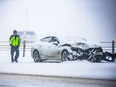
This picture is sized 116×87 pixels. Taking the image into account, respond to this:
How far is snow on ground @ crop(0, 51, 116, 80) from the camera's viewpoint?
7.62 metres

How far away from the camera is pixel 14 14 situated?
28.7ft

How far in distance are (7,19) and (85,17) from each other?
2.46 meters

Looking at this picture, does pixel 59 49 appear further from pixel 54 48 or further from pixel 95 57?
pixel 95 57

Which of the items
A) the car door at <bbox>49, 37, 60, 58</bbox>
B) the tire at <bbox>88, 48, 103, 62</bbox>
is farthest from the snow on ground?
the car door at <bbox>49, 37, 60, 58</bbox>

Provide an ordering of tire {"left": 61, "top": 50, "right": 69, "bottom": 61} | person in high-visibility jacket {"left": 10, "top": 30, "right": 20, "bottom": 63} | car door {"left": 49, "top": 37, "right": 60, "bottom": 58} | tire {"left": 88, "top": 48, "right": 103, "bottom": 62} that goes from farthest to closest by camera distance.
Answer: person in high-visibility jacket {"left": 10, "top": 30, "right": 20, "bottom": 63} < car door {"left": 49, "top": 37, "right": 60, "bottom": 58} < tire {"left": 61, "top": 50, "right": 69, "bottom": 61} < tire {"left": 88, "top": 48, "right": 103, "bottom": 62}

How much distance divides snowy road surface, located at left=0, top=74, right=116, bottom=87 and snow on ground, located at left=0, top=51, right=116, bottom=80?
0.17m

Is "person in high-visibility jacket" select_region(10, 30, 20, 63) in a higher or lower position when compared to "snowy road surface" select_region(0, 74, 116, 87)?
higher

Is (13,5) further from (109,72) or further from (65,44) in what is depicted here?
(109,72)

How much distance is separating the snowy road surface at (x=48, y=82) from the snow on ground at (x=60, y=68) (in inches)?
6.6

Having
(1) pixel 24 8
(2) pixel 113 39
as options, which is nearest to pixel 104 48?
(2) pixel 113 39

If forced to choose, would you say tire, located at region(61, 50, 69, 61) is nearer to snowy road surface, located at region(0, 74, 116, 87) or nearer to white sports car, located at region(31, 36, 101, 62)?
white sports car, located at region(31, 36, 101, 62)

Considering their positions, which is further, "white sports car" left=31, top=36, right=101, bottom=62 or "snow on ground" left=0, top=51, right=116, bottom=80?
"white sports car" left=31, top=36, right=101, bottom=62

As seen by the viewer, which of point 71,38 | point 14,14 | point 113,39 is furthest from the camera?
point 14,14

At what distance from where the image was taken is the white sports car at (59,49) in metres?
7.93
